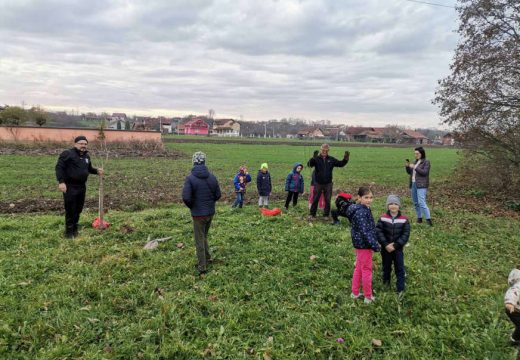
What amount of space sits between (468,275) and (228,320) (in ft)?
15.2

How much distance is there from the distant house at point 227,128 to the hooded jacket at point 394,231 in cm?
12582

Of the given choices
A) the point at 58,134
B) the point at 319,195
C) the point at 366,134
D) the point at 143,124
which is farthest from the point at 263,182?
the point at 366,134

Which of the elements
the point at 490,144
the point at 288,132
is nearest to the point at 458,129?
the point at 490,144

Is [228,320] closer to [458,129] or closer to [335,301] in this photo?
[335,301]

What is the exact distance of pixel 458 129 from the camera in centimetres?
1712

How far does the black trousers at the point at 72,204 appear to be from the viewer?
7.78 metres

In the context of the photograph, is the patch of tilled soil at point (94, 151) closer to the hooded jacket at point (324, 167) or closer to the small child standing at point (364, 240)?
the hooded jacket at point (324, 167)

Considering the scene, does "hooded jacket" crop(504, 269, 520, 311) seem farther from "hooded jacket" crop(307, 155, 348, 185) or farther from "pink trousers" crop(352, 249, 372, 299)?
"hooded jacket" crop(307, 155, 348, 185)

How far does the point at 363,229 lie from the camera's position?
17.6 feet

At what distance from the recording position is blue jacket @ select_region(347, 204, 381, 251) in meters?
5.32

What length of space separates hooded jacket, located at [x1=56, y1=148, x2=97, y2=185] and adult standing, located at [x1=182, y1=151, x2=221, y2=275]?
3096 mm

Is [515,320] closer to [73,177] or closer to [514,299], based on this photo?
[514,299]

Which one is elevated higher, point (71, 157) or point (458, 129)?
point (458, 129)

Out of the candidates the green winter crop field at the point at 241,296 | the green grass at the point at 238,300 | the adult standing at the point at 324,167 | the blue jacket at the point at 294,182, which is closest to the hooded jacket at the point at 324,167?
the adult standing at the point at 324,167
